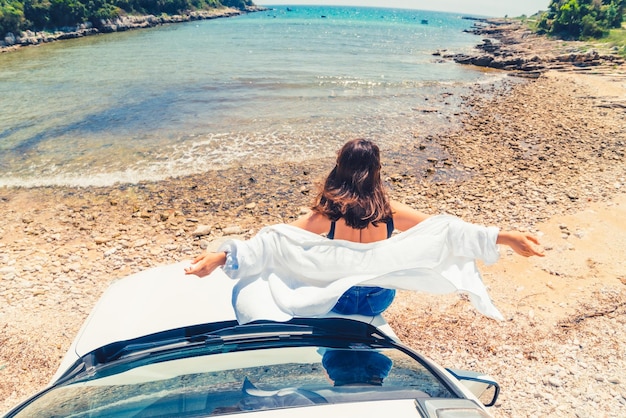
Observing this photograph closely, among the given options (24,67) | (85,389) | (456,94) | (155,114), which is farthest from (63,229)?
(24,67)

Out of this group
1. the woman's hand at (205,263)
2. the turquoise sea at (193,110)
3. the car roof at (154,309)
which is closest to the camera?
the woman's hand at (205,263)

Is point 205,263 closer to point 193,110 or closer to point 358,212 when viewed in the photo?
point 358,212

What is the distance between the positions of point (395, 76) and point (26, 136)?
21.5 metres

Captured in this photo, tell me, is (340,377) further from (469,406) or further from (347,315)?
(347,315)

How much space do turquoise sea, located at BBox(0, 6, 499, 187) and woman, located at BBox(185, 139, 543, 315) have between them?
8.49 m

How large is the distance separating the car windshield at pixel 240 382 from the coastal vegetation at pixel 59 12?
177 feet

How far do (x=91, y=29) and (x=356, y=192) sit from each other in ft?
221

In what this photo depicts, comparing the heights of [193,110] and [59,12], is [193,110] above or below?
below

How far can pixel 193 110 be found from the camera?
16.9 metres

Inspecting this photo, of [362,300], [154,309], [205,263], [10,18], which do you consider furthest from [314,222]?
[10,18]

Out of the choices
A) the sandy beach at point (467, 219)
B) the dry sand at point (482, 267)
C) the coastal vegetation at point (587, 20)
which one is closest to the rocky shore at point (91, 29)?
the dry sand at point (482, 267)

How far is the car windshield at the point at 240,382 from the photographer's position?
1.77m

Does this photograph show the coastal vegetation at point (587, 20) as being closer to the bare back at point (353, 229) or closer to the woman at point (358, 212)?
the bare back at point (353, 229)

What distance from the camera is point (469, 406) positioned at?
5.43 ft
